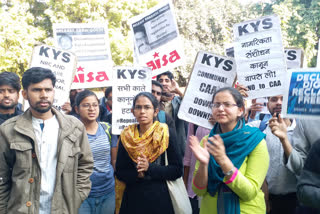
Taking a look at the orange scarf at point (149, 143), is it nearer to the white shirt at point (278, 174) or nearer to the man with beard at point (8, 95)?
the white shirt at point (278, 174)

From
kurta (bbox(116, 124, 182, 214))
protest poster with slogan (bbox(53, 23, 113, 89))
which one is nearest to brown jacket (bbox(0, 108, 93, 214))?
kurta (bbox(116, 124, 182, 214))

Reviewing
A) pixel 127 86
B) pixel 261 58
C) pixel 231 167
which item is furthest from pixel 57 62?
pixel 231 167

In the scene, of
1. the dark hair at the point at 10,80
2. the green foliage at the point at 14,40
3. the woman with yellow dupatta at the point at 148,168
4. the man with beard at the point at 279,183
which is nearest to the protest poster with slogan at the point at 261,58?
the man with beard at the point at 279,183

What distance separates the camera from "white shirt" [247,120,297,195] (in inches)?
128

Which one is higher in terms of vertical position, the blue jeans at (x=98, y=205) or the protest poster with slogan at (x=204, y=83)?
the protest poster with slogan at (x=204, y=83)

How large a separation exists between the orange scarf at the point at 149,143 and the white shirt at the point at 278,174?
101 centimetres

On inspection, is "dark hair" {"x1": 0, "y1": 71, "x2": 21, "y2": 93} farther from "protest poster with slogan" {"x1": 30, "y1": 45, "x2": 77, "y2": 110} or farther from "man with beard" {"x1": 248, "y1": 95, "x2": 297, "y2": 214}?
"man with beard" {"x1": 248, "y1": 95, "x2": 297, "y2": 214}

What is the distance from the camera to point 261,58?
13.3 feet

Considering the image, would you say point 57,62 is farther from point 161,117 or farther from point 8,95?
point 161,117

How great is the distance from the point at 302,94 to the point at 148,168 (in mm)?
1486

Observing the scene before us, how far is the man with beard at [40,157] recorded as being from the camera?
2.78m

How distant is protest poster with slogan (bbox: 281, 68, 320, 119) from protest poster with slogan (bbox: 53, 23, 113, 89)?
324 centimetres

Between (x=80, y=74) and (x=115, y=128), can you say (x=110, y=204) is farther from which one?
(x=80, y=74)

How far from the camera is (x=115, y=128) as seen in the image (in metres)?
4.45
